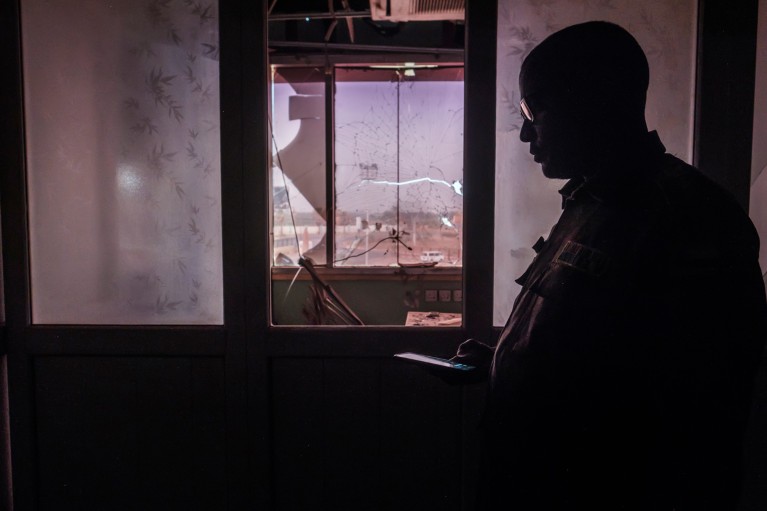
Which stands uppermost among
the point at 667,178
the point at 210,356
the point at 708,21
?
the point at 708,21

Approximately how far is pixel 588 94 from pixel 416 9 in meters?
2.64

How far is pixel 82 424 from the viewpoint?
2.01 meters

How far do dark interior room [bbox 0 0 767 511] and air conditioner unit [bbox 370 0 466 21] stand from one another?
159 cm

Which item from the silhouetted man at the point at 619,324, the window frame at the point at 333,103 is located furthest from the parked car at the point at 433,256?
the silhouetted man at the point at 619,324

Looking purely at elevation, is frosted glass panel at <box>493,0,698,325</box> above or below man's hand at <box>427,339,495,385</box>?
above

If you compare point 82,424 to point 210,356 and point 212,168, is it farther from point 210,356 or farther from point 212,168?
point 212,168

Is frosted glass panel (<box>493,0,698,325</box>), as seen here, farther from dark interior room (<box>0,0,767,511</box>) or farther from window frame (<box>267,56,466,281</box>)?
window frame (<box>267,56,466,281</box>)

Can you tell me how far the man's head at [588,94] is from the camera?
108 centimetres

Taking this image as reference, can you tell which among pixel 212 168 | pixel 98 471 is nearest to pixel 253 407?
pixel 98 471

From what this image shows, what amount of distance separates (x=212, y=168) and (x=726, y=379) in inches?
69.8

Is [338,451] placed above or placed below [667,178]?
below

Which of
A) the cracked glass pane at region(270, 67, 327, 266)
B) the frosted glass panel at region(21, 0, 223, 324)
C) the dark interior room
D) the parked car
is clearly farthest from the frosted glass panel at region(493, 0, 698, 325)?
the cracked glass pane at region(270, 67, 327, 266)

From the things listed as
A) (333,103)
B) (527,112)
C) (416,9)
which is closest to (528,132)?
(527,112)

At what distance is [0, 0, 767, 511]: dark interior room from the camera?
1.87 metres
